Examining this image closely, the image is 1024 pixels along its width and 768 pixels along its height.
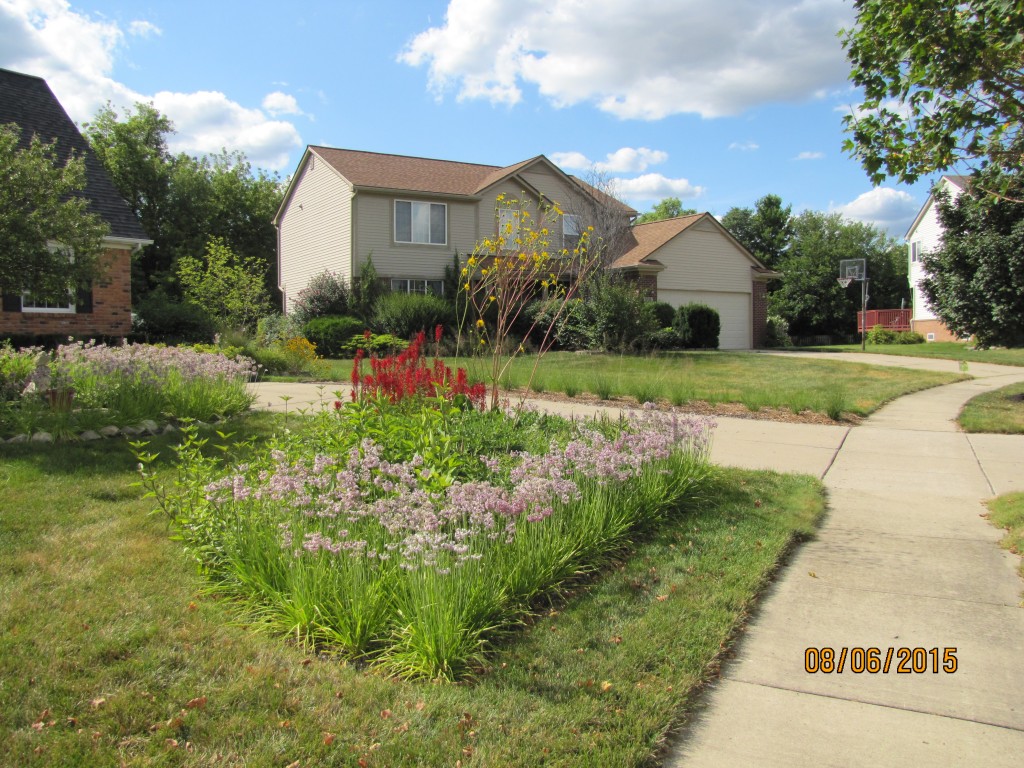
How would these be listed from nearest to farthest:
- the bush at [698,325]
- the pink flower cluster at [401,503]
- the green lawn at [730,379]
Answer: the pink flower cluster at [401,503]
the green lawn at [730,379]
the bush at [698,325]

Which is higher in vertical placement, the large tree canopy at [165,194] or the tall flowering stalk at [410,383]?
the large tree canopy at [165,194]

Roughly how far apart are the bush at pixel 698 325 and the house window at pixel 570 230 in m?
4.44

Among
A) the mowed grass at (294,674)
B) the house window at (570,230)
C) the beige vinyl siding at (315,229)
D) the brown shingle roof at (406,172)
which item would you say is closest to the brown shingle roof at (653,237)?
the house window at (570,230)

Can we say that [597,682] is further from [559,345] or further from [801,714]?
[559,345]

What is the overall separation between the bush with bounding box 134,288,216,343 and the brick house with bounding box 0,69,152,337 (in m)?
1.18

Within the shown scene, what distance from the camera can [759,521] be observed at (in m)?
5.03

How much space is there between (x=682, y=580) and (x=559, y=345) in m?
20.2

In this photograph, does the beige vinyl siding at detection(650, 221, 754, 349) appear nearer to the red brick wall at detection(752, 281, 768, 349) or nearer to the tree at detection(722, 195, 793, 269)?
the red brick wall at detection(752, 281, 768, 349)

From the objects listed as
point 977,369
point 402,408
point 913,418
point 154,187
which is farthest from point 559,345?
point 154,187

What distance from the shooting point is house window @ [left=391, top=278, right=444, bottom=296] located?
985 inches

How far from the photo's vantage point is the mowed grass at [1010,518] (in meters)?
4.62

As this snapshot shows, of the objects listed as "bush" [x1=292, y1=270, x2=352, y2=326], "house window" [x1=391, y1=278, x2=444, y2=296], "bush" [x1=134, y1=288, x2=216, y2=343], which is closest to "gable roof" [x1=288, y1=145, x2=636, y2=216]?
"house window" [x1=391, y1=278, x2=444, y2=296]
